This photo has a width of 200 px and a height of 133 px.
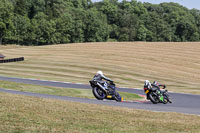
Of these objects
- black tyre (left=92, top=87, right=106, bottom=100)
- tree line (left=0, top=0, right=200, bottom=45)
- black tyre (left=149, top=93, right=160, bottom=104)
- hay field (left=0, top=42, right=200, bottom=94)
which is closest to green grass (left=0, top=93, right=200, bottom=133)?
black tyre (left=92, top=87, right=106, bottom=100)

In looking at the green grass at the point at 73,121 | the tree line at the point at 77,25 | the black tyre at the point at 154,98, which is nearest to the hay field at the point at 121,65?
the black tyre at the point at 154,98

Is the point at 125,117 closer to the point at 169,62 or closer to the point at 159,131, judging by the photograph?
the point at 159,131

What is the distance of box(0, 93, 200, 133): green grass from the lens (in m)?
9.30

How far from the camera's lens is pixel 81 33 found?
118 meters

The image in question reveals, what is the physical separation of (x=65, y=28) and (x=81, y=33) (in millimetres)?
8790

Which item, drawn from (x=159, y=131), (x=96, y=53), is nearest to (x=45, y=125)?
(x=159, y=131)

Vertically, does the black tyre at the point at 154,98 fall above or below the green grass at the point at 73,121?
below

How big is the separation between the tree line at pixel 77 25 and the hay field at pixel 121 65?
36.8 meters

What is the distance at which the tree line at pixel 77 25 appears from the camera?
106 meters

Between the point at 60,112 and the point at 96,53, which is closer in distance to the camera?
the point at 60,112

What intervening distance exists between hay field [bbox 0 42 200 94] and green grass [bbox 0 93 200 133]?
23116 mm

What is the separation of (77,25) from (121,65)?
66.7m

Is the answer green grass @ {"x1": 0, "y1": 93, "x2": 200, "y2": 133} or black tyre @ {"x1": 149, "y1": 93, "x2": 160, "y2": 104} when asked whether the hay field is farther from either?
green grass @ {"x1": 0, "y1": 93, "x2": 200, "y2": 133}

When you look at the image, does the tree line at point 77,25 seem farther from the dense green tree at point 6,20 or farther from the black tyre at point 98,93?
the black tyre at point 98,93
